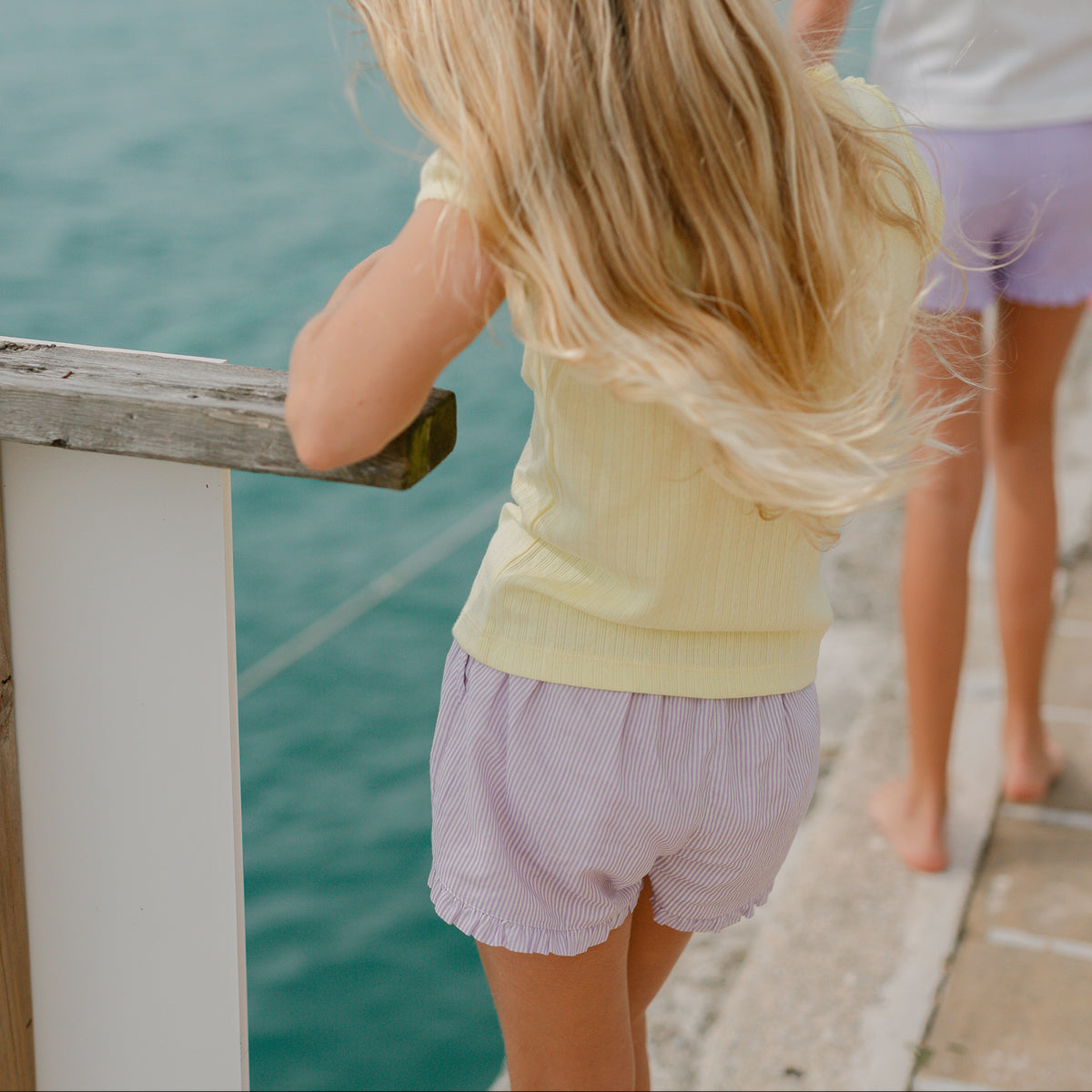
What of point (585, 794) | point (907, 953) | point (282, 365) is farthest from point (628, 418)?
point (282, 365)

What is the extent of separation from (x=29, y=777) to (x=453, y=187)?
677 mm

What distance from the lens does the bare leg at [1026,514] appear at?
65.8 inches

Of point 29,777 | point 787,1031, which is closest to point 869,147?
point 29,777

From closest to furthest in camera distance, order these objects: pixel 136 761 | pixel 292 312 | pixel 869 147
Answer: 1. pixel 869 147
2. pixel 136 761
3. pixel 292 312

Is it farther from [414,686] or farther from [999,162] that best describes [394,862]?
[999,162]

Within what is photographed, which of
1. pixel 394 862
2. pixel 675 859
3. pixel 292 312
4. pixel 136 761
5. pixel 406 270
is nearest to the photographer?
pixel 406 270

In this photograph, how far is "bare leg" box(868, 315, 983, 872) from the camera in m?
1.69

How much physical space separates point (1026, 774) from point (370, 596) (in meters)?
1.33

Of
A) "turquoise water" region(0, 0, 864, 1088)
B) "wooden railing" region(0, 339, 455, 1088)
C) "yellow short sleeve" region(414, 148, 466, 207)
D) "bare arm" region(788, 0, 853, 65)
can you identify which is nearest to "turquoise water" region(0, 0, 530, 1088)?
"turquoise water" region(0, 0, 864, 1088)

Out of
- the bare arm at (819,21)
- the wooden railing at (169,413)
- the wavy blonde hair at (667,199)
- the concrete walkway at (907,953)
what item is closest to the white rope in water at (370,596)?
the concrete walkway at (907,953)

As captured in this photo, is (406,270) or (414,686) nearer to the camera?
(406,270)

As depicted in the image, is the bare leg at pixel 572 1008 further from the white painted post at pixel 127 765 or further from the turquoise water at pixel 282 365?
the turquoise water at pixel 282 365

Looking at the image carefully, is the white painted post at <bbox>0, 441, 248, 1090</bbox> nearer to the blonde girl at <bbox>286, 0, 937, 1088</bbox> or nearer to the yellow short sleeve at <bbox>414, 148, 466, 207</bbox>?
the blonde girl at <bbox>286, 0, 937, 1088</bbox>

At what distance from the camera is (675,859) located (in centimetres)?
100
